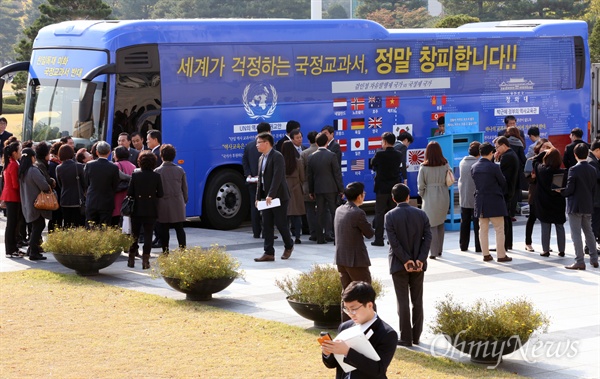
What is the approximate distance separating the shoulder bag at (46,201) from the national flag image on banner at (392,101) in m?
8.02

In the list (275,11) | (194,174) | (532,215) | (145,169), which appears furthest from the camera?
(275,11)

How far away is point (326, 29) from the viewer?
69.6 feet

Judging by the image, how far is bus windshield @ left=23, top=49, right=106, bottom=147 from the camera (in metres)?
18.9

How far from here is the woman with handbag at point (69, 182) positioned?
16.6 m

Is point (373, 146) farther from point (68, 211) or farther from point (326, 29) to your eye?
point (68, 211)

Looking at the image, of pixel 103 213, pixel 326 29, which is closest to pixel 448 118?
pixel 326 29

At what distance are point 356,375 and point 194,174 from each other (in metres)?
13.1

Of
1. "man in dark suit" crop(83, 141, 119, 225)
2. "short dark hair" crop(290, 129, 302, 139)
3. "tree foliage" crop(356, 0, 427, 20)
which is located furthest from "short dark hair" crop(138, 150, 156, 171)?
"tree foliage" crop(356, 0, 427, 20)

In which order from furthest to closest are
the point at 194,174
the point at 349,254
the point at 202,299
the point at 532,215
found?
the point at 194,174 → the point at 532,215 → the point at 202,299 → the point at 349,254

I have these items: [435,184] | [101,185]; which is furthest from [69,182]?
[435,184]

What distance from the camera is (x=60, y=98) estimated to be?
19656 millimetres

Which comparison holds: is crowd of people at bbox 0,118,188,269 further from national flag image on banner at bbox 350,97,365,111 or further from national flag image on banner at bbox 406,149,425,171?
national flag image on banner at bbox 406,149,425,171

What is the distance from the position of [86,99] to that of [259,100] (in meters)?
3.39

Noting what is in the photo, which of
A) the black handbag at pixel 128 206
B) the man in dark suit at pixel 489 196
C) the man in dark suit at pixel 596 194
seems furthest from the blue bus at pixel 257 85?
the man in dark suit at pixel 596 194
